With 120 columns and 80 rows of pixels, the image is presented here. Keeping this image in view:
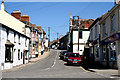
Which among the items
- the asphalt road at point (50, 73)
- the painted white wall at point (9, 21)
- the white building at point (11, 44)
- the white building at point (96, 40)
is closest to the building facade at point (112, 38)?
the asphalt road at point (50, 73)

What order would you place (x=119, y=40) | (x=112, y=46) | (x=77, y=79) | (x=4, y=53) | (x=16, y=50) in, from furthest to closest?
(x=16, y=50), (x=4, y=53), (x=112, y=46), (x=119, y=40), (x=77, y=79)

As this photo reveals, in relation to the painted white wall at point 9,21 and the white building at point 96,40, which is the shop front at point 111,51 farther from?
the painted white wall at point 9,21

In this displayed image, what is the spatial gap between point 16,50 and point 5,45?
5.10 metres

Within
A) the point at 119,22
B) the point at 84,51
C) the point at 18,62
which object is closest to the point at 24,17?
the point at 84,51

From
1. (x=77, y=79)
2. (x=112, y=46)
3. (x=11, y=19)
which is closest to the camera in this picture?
(x=77, y=79)

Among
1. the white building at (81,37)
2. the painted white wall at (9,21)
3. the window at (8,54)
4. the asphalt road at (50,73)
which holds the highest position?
the painted white wall at (9,21)

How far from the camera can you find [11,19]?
37.8m

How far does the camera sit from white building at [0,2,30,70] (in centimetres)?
2491

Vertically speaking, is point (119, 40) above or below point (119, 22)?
below

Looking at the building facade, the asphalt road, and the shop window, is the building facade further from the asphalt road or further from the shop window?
the asphalt road

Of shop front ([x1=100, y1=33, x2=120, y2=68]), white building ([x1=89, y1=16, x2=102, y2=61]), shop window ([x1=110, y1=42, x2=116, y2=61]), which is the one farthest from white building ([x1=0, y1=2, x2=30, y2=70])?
shop window ([x1=110, y1=42, x2=116, y2=61])

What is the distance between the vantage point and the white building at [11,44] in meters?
24.9

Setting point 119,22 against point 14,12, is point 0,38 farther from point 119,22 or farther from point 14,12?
point 14,12

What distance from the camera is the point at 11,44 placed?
85.5 ft
